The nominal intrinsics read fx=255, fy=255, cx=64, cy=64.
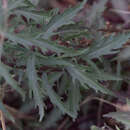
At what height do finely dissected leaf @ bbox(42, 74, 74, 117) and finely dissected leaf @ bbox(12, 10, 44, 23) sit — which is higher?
finely dissected leaf @ bbox(12, 10, 44, 23)

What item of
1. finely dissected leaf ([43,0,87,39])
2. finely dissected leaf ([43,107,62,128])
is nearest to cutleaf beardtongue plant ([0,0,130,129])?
finely dissected leaf ([43,0,87,39])

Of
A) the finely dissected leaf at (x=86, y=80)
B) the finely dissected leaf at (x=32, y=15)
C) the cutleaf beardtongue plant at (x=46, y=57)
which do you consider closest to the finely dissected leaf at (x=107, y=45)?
the cutleaf beardtongue plant at (x=46, y=57)

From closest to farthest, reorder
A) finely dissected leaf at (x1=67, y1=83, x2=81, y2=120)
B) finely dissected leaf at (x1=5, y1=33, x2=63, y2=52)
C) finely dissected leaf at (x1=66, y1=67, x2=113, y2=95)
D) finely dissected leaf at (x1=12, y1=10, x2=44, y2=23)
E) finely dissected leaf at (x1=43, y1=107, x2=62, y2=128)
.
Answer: finely dissected leaf at (x1=5, y1=33, x2=63, y2=52)
finely dissected leaf at (x1=12, y1=10, x2=44, y2=23)
finely dissected leaf at (x1=66, y1=67, x2=113, y2=95)
finely dissected leaf at (x1=67, y1=83, x2=81, y2=120)
finely dissected leaf at (x1=43, y1=107, x2=62, y2=128)

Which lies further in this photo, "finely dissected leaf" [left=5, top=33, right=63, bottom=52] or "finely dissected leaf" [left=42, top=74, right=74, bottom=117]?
"finely dissected leaf" [left=42, top=74, right=74, bottom=117]

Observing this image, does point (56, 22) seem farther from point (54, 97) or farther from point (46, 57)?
point (54, 97)

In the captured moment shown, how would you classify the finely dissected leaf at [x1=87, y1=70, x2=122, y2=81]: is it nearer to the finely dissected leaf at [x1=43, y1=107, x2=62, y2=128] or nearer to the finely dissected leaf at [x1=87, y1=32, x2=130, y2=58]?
the finely dissected leaf at [x1=87, y1=32, x2=130, y2=58]

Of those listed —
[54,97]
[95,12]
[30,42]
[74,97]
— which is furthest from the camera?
[95,12]

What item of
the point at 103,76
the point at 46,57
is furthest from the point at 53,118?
the point at 46,57
